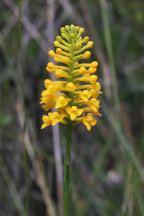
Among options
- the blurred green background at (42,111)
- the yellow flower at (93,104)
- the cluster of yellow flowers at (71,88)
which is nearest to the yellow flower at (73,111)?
the cluster of yellow flowers at (71,88)

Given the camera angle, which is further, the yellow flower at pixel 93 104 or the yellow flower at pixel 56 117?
the yellow flower at pixel 93 104

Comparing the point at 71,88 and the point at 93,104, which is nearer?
the point at 71,88

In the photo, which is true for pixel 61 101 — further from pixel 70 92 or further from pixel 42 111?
pixel 42 111

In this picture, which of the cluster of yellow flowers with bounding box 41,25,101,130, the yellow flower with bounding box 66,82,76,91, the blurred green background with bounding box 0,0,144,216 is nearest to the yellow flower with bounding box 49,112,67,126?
the cluster of yellow flowers with bounding box 41,25,101,130

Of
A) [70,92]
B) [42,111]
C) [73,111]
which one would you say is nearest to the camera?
[73,111]

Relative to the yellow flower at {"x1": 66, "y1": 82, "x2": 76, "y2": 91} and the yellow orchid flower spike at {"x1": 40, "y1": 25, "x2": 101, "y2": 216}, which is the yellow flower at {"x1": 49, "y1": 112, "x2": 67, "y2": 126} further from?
the yellow flower at {"x1": 66, "y1": 82, "x2": 76, "y2": 91}

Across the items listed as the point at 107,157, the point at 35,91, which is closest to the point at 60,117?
the point at 35,91

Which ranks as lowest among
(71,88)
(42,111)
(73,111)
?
(73,111)

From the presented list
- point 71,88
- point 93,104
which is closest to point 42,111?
point 93,104

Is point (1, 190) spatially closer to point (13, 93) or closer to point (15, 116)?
point (15, 116)

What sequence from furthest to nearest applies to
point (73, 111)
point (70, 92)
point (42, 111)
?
point (42, 111), point (70, 92), point (73, 111)

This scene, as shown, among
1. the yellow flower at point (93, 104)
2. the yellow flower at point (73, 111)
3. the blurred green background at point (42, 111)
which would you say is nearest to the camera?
the yellow flower at point (73, 111)

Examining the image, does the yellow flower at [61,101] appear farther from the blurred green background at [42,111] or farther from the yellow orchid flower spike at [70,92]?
the blurred green background at [42,111]
